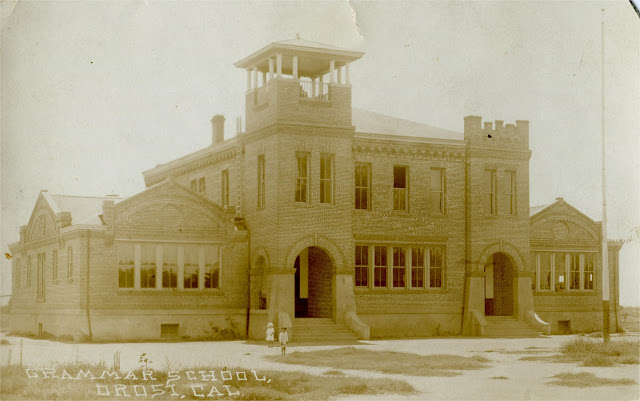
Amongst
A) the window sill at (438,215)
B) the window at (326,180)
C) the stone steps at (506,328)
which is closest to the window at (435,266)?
the window sill at (438,215)

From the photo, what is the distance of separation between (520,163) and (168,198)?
50.0ft

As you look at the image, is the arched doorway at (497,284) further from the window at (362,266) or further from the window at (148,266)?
the window at (148,266)

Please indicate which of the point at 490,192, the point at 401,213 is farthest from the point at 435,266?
the point at 490,192

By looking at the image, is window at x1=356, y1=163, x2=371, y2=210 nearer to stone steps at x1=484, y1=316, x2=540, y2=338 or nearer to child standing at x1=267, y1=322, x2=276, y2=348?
stone steps at x1=484, y1=316, x2=540, y2=338

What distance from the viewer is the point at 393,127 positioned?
39.9 metres

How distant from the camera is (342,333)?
35688 millimetres

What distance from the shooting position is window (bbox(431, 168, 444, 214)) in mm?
39719

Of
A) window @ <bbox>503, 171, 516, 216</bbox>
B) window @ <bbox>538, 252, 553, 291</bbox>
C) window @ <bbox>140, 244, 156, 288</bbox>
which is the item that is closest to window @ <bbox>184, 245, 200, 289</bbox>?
Answer: window @ <bbox>140, 244, 156, 288</bbox>

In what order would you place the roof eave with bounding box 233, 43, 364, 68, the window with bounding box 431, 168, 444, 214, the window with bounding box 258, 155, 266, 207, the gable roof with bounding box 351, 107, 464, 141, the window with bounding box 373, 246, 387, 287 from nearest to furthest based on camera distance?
1. the roof eave with bounding box 233, 43, 364, 68
2. the window with bounding box 258, 155, 266, 207
3. the window with bounding box 373, 246, 387, 287
4. the gable roof with bounding box 351, 107, 464, 141
5. the window with bounding box 431, 168, 444, 214

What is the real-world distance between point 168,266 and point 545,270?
16735 mm

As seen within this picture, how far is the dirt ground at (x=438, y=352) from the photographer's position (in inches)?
853

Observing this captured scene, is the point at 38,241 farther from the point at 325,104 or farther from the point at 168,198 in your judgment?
the point at 325,104

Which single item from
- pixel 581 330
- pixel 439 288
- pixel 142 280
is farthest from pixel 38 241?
pixel 581 330

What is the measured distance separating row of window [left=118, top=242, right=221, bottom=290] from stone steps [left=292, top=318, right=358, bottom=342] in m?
3.91
